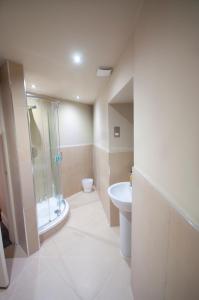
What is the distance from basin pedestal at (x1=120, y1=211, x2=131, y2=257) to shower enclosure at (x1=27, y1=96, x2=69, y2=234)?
114cm

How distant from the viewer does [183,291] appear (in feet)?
1.86

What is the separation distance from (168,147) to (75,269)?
5.83ft

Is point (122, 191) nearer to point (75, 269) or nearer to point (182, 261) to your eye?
point (75, 269)

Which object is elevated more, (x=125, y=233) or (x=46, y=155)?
(x=46, y=155)

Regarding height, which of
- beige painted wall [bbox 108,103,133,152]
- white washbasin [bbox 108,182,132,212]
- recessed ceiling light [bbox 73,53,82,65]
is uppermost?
recessed ceiling light [bbox 73,53,82,65]

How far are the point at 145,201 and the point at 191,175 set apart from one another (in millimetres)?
486

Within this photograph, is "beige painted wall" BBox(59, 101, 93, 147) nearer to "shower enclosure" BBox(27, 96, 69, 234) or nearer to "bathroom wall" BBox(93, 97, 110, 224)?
"shower enclosure" BBox(27, 96, 69, 234)

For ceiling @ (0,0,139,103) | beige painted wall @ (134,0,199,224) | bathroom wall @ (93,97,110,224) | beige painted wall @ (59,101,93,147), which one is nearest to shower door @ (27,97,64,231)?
beige painted wall @ (59,101,93,147)

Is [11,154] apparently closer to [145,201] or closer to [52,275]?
[52,275]

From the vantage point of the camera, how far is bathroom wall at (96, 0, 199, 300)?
509 millimetres

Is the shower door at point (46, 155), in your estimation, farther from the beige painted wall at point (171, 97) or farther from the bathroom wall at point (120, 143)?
the beige painted wall at point (171, 97)

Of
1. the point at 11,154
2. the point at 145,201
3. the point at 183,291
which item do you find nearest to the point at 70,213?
the point at 11,154

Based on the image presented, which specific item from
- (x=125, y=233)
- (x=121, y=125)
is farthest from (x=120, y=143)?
(x=125, y=233)

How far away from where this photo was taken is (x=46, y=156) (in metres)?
2.81
